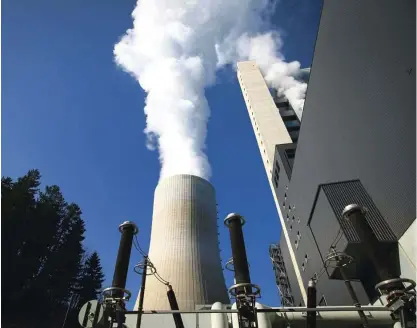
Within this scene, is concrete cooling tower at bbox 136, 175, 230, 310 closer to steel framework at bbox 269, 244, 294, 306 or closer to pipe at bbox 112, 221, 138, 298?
pipe at bbox 112, 221, 138, 298

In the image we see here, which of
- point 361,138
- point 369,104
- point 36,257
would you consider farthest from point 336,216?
point 36,257

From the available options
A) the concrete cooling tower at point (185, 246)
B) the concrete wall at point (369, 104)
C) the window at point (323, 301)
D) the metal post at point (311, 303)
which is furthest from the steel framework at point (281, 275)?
the metal post at point (311, 303)

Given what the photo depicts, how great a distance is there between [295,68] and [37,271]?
46954 mm

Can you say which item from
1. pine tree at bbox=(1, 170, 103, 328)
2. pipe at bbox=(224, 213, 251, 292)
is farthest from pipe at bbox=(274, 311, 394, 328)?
pine tree at bbox=(1, 170, 103, 328)

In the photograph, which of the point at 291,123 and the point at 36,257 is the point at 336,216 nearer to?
the point at 36,257

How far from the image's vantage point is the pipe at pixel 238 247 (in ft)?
14.6

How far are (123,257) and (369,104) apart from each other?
36.7ft

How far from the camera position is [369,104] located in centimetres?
1230

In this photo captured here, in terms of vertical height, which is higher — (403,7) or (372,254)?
(403,7)

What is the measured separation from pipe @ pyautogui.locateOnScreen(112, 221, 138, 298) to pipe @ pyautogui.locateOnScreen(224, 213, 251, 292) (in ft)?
6.08

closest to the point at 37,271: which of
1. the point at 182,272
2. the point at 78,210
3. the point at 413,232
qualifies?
the point at 78,210

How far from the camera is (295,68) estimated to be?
52.8 m

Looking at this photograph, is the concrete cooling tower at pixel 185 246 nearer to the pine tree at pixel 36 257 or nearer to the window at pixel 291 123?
the pine tree at pixel 36 257

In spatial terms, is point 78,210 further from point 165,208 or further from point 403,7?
point 403,7
